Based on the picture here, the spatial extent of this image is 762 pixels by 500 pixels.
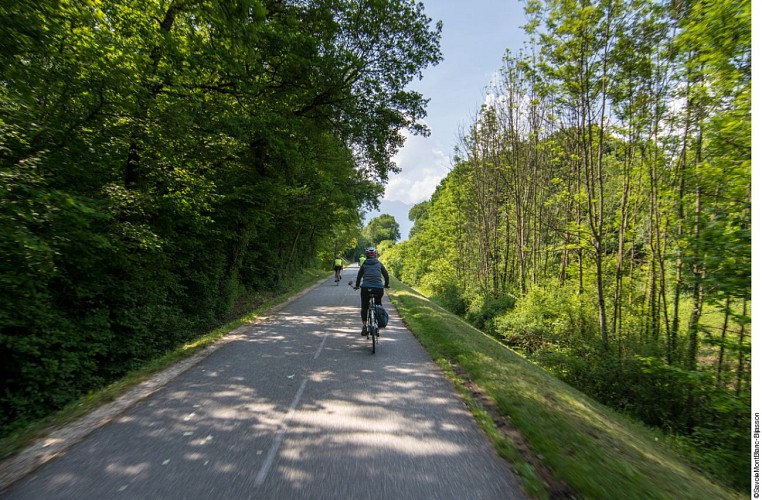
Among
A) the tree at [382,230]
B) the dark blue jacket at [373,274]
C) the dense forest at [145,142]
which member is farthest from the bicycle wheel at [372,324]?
the tree at [382,230]

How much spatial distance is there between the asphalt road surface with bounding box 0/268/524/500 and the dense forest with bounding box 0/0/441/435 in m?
2.57

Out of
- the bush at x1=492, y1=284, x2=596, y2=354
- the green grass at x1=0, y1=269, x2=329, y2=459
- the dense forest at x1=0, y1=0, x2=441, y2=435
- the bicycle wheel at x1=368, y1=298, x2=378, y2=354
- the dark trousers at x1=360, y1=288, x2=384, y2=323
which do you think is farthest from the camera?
the bush at x1=492, y1=284, x2=596, y2=354

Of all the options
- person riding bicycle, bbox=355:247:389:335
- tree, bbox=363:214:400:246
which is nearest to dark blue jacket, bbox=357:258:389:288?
person riding bicycle, bbox=355:247:389:335

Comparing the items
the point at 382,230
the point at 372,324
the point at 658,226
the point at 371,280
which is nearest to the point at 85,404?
the point at 372,324

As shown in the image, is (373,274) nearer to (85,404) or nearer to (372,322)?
(372,322)

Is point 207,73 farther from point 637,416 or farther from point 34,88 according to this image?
point 637,416

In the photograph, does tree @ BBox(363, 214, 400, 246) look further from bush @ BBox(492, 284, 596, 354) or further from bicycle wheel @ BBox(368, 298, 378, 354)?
bicycle wheel @ BBox(368, 298, 378, 354)

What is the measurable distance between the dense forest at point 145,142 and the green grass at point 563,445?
6.18m

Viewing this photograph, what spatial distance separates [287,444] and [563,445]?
3006 millimetres

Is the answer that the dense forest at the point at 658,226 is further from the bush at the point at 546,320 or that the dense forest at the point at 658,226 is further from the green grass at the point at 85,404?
the green grass at the point at 85,404

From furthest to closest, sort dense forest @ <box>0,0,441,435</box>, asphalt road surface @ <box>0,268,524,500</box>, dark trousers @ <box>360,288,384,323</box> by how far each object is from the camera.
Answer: dark trousers @ <box>360,288,384,323</box>, dense forest @ <box>0,0,441,435</box>, asphalt road surface @ <box>0,268,524,500</box>

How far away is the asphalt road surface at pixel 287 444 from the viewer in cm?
287

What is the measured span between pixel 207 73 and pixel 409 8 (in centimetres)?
660

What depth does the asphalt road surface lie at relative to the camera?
9.43ft
